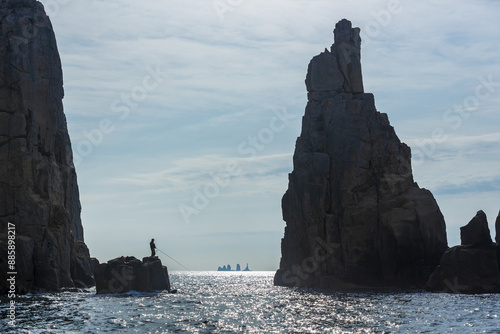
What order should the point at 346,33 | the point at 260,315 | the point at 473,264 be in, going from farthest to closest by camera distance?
1. the point at 346,33
2. the point at 473,264
3. the point at 260,315

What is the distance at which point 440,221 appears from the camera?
93.9 meters

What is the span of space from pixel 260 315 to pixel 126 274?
2586 centimetres

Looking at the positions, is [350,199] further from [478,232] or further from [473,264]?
[473,264]

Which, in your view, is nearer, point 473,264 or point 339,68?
point 473,264

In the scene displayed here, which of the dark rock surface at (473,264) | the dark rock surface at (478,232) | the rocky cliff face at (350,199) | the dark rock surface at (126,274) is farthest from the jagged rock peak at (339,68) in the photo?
the dark rock surface at (126,274)

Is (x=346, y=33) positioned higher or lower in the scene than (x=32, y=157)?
higher

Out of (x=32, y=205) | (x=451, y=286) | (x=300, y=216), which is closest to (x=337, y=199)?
(x=300, y=216)

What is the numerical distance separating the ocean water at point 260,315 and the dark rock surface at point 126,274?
3.04 metres

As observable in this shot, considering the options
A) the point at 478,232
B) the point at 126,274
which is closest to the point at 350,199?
the point at 478,232

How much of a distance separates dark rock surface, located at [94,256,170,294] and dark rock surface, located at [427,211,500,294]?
38.1 meters

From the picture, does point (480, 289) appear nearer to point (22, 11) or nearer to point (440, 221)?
point (440, 221)

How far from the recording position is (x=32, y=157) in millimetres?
96188

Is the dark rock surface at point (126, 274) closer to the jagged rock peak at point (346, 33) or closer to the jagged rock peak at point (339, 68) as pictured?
the jagged rock peak at point (339, 68)

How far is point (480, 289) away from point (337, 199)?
30.7 metres
